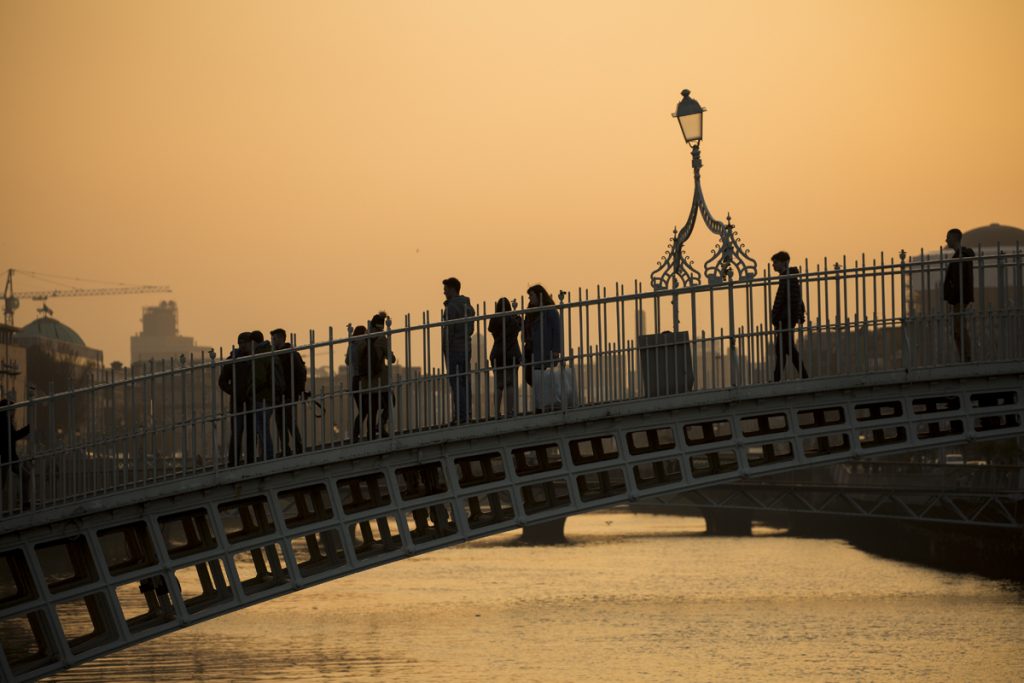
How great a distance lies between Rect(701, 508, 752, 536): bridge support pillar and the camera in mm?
88562

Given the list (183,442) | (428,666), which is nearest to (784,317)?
(183,442)

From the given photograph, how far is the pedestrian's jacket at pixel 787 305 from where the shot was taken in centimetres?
2059

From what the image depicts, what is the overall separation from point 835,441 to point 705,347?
803 inches

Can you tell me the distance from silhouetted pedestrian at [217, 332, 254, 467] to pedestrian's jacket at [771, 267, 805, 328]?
18.7 ft

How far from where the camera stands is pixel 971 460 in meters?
78.1

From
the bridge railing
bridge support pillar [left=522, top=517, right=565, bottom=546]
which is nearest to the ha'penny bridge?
the bridge railing

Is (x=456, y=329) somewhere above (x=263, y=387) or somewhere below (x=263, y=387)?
above

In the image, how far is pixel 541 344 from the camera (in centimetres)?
2030

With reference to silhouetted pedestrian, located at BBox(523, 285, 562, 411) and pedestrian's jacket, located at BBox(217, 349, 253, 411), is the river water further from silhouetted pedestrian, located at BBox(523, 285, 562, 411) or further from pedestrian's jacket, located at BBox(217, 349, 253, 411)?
pedestrian's jacket, located at BBox(217, 349, 253, 411)

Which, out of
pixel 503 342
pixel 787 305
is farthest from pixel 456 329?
pixel 787 305

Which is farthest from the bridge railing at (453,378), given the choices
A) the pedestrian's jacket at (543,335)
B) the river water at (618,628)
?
the river water at (618,628)

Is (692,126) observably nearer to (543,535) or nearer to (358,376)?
(358,376)

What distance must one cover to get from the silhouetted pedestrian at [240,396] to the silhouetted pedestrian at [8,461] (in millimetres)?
2163

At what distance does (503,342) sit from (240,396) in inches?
113
